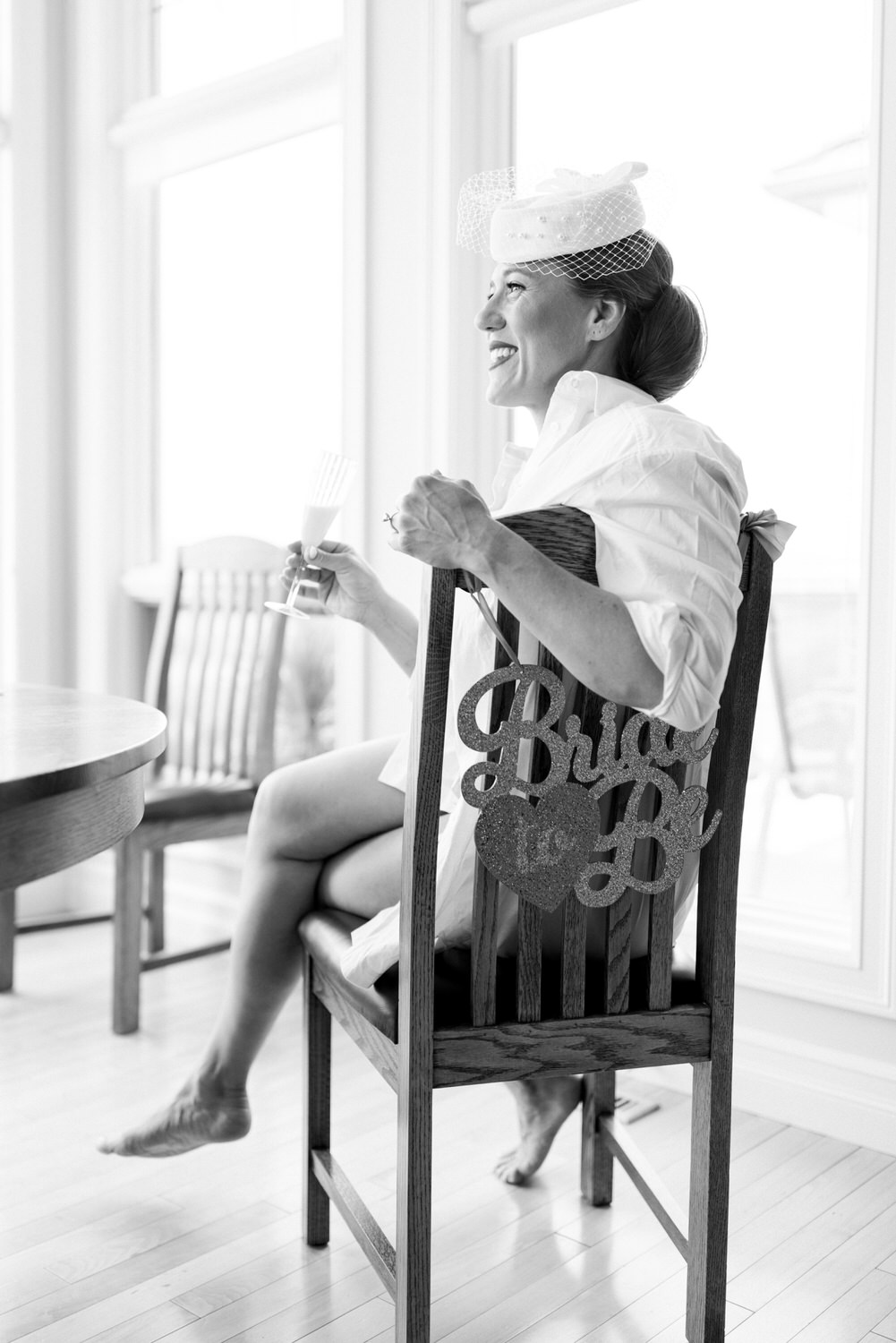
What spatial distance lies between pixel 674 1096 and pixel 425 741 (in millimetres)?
1423

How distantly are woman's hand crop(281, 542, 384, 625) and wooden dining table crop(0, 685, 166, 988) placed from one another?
0.38 metres

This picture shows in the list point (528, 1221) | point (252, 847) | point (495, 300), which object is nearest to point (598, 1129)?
point (528, 1221)

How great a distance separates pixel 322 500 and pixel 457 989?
0.69 meters

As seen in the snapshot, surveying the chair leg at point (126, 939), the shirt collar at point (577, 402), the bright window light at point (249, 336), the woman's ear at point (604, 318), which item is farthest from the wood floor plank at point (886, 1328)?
the bright window light at point (249, 336)

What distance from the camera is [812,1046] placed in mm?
2256

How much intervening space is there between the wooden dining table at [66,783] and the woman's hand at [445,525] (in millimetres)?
349

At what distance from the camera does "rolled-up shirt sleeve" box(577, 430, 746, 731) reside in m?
1.25

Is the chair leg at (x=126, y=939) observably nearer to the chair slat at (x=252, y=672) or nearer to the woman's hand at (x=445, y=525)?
the chair slat at (x=252, y=672)

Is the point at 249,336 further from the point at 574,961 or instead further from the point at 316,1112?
the point at 574,961

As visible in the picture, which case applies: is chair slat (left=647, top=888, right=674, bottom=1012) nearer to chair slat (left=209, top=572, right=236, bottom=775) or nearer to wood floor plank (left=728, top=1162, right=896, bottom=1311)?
wood floor plank (left=728, top=1162, right=896, bottom=1311)

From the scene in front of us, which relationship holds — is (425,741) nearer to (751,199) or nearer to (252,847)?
(252,847)

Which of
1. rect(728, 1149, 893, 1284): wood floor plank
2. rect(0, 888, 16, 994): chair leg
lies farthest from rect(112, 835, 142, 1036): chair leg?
rect(728, 1149, 893, 1284): wood floor plank

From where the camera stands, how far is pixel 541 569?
1244 millimetres

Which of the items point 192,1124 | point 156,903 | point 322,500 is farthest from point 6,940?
point 322,500
